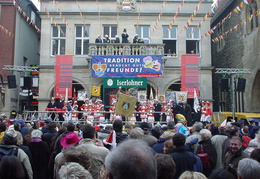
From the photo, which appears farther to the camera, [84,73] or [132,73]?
[84,73]

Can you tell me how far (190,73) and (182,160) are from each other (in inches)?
598

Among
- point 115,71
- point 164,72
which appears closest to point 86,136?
point 115,71

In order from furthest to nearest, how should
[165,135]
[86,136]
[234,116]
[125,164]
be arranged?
[234,116] → [165,135] → [86,136] → [125,164]

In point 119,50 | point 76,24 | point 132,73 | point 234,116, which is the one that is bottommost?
point 234,116

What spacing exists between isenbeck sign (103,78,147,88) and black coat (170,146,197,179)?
14.9 meters

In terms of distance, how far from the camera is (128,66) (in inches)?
727

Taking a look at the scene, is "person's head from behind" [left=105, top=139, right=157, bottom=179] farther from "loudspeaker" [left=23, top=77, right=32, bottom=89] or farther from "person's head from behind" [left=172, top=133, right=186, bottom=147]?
"loudspeaker" [left=23, top=77, right=32, bottom=89]

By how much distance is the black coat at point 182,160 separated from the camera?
13.0 feet

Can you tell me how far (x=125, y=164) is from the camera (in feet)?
5.78

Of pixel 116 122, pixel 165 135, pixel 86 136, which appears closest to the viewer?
pixel 86 136

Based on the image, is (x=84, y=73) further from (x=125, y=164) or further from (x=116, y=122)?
(x=125, y=164)

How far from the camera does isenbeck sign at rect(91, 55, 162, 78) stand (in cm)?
1845

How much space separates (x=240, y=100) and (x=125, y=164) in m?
21.1

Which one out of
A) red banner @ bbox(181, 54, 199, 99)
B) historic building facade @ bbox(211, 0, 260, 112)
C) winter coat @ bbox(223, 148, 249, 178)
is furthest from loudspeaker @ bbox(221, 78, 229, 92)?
winter coat @ bbox(223, 148, 249, 178)
